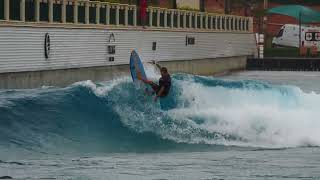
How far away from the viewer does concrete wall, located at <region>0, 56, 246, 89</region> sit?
38.4 meters

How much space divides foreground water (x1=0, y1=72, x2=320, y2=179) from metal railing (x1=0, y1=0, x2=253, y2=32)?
308 inches

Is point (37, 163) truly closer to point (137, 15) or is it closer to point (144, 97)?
point (144, 97)

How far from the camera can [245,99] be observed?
97.3 ft

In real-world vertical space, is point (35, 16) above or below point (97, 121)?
above

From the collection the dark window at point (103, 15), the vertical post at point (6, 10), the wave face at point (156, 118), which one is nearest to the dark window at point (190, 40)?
the dark window at point (103, 15)

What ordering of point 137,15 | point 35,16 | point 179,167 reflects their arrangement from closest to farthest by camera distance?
point 179,167, point 35,16, point 137,15

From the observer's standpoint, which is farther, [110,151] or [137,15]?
[137,15]

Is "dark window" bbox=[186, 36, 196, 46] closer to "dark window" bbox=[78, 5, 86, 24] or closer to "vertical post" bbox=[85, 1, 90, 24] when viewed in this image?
"vertical post" bbox=[85, 1, 90, 24]

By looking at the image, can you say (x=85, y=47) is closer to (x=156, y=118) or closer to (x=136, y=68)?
(x=136, y=68)

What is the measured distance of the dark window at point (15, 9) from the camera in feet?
126

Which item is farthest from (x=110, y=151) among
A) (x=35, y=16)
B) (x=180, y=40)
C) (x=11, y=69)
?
(x=180, y=40)

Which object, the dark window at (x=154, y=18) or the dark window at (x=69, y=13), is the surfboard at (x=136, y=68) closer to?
the dark window at (x=69, y=13)

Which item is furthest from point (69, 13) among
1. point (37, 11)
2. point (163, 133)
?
point (163, 133)

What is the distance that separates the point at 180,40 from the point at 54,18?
21289 millimetres
